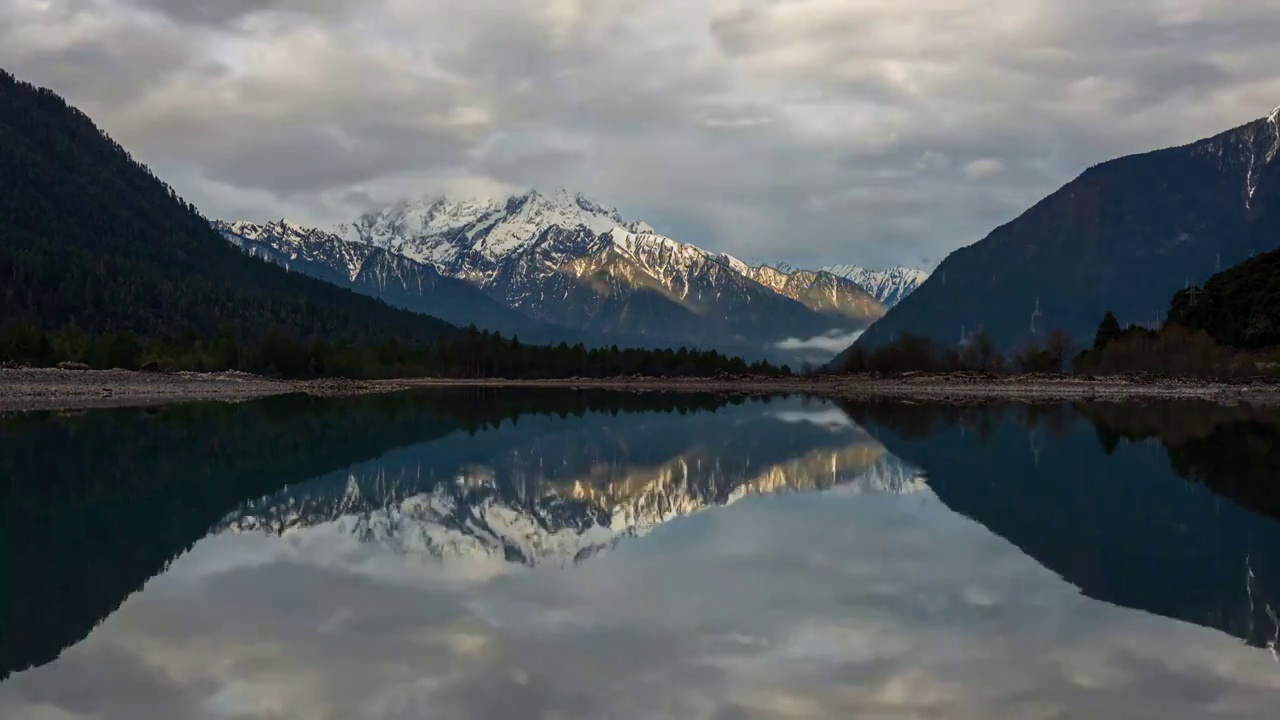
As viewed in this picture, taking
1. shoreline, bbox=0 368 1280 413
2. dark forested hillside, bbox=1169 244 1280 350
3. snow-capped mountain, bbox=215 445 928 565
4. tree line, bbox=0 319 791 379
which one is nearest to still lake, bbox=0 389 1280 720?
snow-capped mountain, bbox=215 445 928 565

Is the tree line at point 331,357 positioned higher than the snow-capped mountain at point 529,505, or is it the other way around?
the tree line at point 331,357

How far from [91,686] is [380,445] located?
2900 cm

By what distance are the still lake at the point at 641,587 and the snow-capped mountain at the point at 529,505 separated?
0.45 ft

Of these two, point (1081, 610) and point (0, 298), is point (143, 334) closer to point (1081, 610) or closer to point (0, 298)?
point (0, 298)

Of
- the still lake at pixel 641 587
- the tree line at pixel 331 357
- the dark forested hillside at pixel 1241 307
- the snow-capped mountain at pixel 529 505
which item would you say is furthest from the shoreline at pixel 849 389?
the snow-capped mountain at pixel 529 505

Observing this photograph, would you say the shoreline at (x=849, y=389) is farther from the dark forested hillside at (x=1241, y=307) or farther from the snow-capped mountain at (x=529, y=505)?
the snow-capped mountain at (x=529, y=505)

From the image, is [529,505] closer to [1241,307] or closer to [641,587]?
[641,587]

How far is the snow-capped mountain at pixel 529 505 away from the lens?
18.2 meters

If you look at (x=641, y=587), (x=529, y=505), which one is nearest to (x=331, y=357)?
(x=529, y=505)

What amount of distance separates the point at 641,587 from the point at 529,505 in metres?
9.42

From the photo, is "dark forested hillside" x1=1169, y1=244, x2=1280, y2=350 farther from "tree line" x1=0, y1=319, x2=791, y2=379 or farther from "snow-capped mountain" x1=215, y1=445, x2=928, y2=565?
"snow-capped mountain" x1=215, y1=445, x2=928, y2=565

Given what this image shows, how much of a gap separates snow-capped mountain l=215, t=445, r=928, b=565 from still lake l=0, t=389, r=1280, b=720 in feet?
0.45

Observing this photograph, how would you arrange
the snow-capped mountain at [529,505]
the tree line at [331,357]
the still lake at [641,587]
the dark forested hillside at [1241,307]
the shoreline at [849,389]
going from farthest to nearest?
1. the tree line at [331,357]
2. the dark forested hillside at [1241,307]
3. the shoreline at [849,389]
4. the snow-capped mountain at [529,505]
5. the still lake at [641,587]

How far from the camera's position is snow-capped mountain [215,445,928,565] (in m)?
18.2
